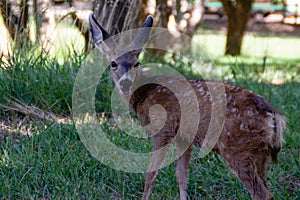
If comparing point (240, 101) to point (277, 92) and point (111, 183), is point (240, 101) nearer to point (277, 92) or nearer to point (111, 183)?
point (111, 183)

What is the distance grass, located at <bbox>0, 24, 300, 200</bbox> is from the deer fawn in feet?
1.04

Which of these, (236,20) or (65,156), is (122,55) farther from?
(236,20)

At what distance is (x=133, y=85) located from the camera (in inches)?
210

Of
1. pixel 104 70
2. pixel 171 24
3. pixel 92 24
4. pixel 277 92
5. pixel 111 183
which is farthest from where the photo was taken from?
pixel 171 24

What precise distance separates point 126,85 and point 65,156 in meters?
0.83

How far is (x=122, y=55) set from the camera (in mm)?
5312

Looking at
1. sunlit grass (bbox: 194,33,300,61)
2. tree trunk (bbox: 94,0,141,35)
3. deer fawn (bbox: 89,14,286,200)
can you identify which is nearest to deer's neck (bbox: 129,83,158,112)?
deer fawn (bbox: 89,14,286,200)

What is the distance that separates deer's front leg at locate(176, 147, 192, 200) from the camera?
505 cm

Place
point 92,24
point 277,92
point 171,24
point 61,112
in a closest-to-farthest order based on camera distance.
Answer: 1. point 92,24
2. point 61,112
3. point 277,92
4. point 171,24

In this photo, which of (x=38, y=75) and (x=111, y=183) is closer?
(x=111, y=183)

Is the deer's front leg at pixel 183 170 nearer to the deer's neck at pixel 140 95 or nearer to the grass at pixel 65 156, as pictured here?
the grass at pixel 65 156

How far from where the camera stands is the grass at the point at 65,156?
4980mm

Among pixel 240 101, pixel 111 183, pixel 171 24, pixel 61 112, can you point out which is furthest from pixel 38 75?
pixel 171 24

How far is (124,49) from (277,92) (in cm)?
301
